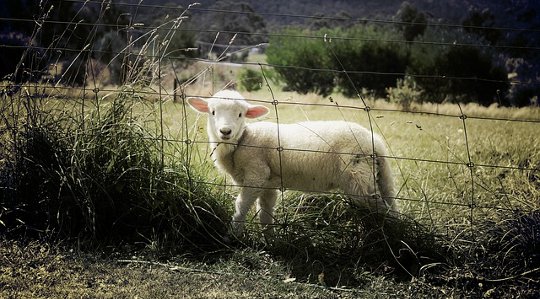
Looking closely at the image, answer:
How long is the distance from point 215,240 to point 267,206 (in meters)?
0.53

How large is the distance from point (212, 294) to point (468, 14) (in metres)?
33.6

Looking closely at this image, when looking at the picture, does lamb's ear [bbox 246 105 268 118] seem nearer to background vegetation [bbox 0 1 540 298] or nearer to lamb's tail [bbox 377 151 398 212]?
background vegetation [bbox 0 1 540 298]

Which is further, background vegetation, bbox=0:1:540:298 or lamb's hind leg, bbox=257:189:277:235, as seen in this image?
lamb's hind leg, bbox=257:189:277:235

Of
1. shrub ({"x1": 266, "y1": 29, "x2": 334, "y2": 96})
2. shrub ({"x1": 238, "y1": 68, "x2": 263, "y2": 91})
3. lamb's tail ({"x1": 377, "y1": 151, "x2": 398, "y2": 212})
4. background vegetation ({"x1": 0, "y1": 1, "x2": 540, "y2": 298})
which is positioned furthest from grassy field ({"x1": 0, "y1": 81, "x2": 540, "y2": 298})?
shrub ({"x1": 266, "y1": 29, "x2": 334, "y2": 96})

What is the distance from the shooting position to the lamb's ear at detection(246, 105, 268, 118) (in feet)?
16.1

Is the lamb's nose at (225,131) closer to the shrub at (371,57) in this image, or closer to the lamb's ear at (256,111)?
the lamb's ear at (256,111)

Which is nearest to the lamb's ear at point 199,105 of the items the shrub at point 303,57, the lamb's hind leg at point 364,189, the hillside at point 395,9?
the lamb's hind leg at point 364,189

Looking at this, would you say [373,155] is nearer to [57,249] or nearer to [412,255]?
[412,255]

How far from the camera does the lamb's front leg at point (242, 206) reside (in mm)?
4816

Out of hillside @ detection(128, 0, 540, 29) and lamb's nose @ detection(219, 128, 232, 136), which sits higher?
hillside @ detection(128, 0, 540, 29)

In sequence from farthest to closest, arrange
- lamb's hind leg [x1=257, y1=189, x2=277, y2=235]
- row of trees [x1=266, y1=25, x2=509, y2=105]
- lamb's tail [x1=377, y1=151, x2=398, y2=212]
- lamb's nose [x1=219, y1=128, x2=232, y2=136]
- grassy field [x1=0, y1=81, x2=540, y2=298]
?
row of trees [x1=266, y1=25, x2=509, y2=105], lamb's hind leg [x1=257, y1=189, x2=277, y2=235], lamb's tail [x1=377, y1=151, x2=398, y2=212], lamb's nose [x1=219, y1=128, x2=232, y2=136], grassy field [x1=0, y1=81, x2=540, y2=298]

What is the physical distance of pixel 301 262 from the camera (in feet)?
15.0

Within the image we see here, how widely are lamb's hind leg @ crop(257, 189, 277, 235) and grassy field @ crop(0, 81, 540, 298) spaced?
0.37ft

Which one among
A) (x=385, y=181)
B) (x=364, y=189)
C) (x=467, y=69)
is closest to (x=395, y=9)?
(x=467, y=69)
